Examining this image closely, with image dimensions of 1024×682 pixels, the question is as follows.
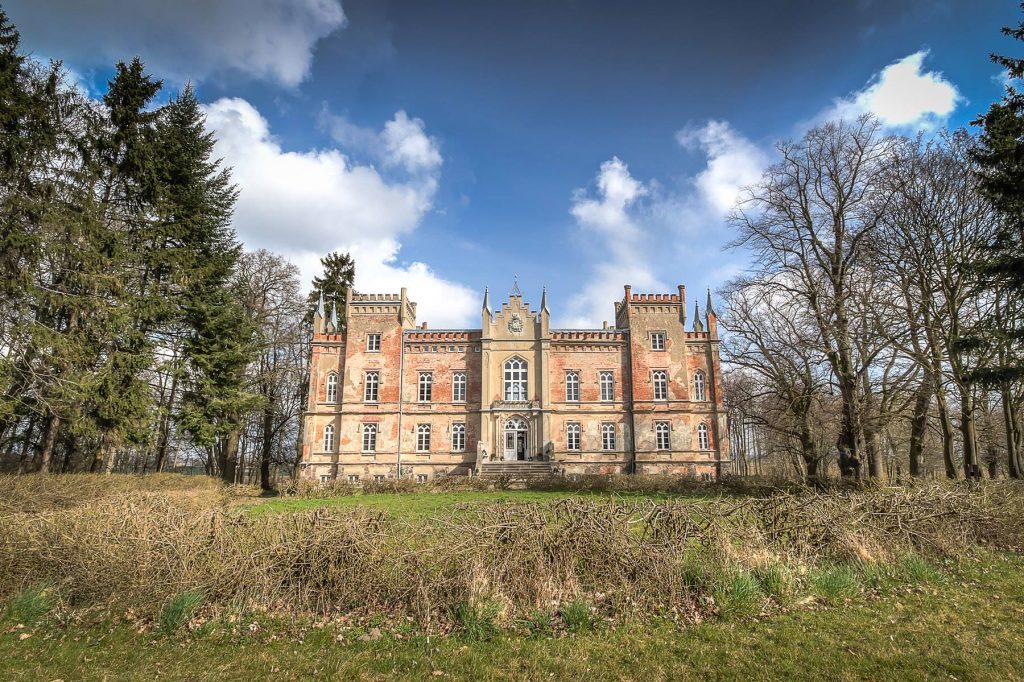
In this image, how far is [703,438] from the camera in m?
33.7

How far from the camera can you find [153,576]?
668cm

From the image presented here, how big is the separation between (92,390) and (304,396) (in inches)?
815

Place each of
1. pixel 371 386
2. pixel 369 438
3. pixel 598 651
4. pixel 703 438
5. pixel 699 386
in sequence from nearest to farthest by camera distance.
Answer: pixel 598 651, pixel 369 438, pixel 703 438, pixel 371 386, pixel 699 386

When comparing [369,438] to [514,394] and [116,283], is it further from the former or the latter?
[116,283]

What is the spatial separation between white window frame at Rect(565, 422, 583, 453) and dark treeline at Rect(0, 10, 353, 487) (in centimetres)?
1801

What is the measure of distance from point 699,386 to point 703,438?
133 inches

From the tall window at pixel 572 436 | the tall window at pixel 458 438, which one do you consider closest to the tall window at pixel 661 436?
the tall window at pixel 572 436

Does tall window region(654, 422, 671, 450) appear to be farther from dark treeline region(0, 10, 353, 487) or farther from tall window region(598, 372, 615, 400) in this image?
dark treeline region(0, 10, 353, 487)

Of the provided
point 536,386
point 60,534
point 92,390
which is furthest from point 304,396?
point 60,534

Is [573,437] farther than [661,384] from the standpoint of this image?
No

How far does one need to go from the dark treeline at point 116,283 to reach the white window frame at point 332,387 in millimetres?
3118

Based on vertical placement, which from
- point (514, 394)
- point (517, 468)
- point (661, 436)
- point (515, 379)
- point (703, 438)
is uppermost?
point (515, 379)

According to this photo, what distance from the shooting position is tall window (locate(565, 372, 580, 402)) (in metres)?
34.3

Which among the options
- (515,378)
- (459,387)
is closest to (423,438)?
(459,387)
